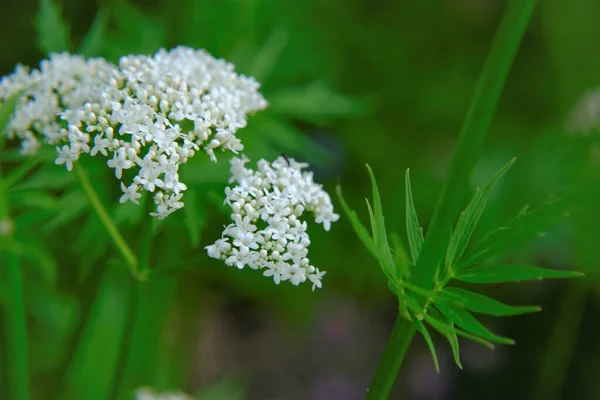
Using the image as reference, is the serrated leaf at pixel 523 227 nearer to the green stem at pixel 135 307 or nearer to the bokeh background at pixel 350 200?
the green stem at pixel 135 307

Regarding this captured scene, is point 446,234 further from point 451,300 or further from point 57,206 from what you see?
point 57,206

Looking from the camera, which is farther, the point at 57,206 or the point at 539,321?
the point at 539,321

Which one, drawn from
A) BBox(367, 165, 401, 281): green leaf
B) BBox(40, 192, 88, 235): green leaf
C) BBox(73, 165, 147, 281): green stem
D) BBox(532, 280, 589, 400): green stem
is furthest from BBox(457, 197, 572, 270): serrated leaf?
BBox(532, 280, 589, 400): green stem

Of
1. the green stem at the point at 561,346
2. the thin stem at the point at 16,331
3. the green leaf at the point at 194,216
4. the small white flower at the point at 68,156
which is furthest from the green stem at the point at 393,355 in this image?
the green stem at the point at 561,346

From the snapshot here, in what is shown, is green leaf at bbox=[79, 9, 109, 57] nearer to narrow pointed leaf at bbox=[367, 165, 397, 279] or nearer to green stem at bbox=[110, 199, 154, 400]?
green stem at bbox=[110, 199, 154, 400]

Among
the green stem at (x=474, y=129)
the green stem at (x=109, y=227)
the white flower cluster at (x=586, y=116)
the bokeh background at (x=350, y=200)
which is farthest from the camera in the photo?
the white flower cluster at (x=586, y=116)

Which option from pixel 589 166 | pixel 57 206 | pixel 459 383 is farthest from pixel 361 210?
pixel 57 206

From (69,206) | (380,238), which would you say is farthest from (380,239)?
(69,206)
